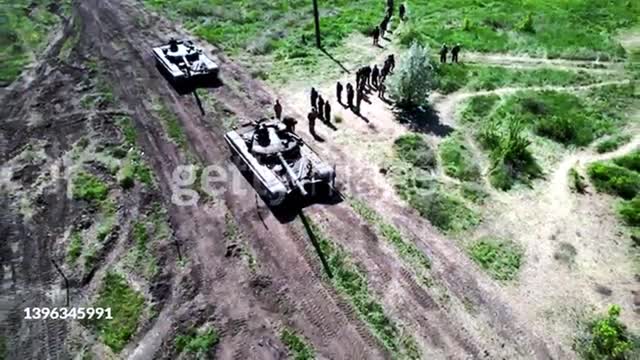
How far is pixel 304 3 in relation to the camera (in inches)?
1625

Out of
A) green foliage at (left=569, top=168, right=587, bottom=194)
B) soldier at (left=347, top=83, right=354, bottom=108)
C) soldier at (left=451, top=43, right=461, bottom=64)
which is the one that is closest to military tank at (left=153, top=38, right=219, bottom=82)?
soldier at (left=347, top=83, right=354, bottom=108)

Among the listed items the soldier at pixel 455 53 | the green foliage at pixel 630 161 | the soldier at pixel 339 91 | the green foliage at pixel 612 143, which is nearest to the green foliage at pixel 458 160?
the green foliage at pixel 612 143

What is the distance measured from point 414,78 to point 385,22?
38.1 feet

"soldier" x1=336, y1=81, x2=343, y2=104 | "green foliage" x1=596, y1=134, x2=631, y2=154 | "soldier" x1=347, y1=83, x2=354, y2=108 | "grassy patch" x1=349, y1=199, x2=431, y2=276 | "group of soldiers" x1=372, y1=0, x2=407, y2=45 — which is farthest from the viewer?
"group of soldiers" x1=372, y1=0, x2=407, y2=45

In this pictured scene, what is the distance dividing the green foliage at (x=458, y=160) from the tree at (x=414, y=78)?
2934mm

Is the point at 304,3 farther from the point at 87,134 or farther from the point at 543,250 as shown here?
the point at 543,250

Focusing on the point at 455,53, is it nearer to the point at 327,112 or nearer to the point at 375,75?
the point at 375,75

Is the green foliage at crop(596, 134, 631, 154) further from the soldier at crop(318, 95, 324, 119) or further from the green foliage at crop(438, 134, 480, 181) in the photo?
the soldier at crop(318, 95, 324, 119)

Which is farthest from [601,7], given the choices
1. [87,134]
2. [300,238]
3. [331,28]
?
[87,134]

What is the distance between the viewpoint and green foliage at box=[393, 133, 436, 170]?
72.4 feet

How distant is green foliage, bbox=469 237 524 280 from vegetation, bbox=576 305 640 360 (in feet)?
8.67

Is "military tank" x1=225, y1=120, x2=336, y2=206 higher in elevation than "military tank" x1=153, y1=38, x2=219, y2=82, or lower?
higher

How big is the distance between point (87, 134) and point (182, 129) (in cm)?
408

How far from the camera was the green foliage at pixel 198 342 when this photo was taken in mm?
15031
